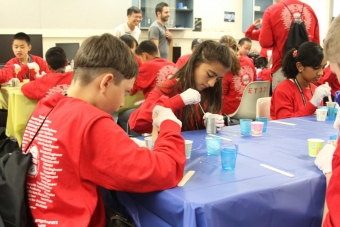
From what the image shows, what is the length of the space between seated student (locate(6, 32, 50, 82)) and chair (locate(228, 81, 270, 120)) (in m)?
2.62

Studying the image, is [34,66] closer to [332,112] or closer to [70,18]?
[70,18]

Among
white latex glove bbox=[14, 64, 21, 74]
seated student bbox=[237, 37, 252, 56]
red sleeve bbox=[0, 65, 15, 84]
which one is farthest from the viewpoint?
seated student bbox=[237, 37, 252, 56]

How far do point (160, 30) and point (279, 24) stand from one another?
2693 mm

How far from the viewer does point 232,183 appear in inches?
55.5

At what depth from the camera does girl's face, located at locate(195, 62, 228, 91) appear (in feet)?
7.58

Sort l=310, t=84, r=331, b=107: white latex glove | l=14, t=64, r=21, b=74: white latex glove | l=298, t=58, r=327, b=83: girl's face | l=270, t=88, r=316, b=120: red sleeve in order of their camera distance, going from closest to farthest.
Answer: l=310, t=84, r=331, b=107: white latex glove → l=270, t=88, r=316, b=120: red sleeve → l=298, t=58, r=327, b=83: girl's face → l=14, t=64, r=21, b=74: white latex glove

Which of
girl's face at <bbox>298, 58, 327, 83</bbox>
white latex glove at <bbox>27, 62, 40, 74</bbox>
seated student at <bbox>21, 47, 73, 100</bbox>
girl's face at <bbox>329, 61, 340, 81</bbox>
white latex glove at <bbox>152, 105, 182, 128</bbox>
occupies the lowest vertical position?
seated student at <bbox>21, 47, 73, 100</bbox>

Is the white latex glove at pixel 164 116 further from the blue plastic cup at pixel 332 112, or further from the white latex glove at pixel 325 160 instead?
the blue plastic cup at pixel 332 112

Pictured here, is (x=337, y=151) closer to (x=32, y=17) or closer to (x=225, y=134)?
(x=225, y=134)

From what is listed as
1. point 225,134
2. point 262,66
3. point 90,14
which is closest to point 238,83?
point 225,134

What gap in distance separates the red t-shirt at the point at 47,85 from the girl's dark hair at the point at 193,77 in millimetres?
1591

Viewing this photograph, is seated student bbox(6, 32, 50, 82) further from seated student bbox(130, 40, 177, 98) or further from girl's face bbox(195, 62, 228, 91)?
girl's face bbox(195, 62, 228, 91)

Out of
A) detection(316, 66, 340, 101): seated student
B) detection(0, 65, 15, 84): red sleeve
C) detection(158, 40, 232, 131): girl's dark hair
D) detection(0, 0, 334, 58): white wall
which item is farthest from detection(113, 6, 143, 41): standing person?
detection(158, 40, 232, 131): girl's dark hair

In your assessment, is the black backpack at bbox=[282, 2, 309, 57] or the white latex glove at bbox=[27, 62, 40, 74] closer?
the black backpack at bbox=[282, 2, 309, 57]
